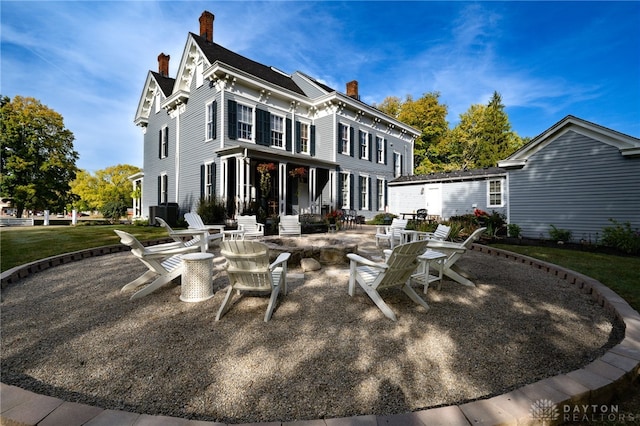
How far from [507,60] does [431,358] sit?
1626cm

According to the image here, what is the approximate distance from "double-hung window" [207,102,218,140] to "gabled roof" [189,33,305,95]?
6.49 feet

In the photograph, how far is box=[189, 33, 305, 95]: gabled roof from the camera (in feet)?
45.9

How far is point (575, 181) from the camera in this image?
9.62 m

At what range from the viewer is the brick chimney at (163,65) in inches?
774

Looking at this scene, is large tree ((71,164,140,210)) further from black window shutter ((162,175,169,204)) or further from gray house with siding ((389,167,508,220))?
gray house with siding ((389,167,508,220))

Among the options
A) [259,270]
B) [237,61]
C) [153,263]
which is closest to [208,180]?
[237,61]

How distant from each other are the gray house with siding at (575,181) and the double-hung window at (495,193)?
149 inches

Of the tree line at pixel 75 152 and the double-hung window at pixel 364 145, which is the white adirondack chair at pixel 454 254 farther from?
the tree line at pixel 75 152

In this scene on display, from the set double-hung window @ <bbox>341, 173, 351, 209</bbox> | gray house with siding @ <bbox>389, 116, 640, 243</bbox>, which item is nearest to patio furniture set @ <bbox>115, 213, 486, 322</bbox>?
gray house with siding @ <bbox>389, 116, 640, 243</bbox>

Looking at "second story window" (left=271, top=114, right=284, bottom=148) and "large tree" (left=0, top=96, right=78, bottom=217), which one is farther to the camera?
"large tree" (left=0, top=96, right=78, bottom=217)

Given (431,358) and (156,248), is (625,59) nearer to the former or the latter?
(431,358)

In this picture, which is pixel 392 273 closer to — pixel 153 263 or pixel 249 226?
pixel 153 263

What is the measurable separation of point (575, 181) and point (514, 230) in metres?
2.53

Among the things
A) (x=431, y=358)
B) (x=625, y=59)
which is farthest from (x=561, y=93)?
(x=431, y=358)
